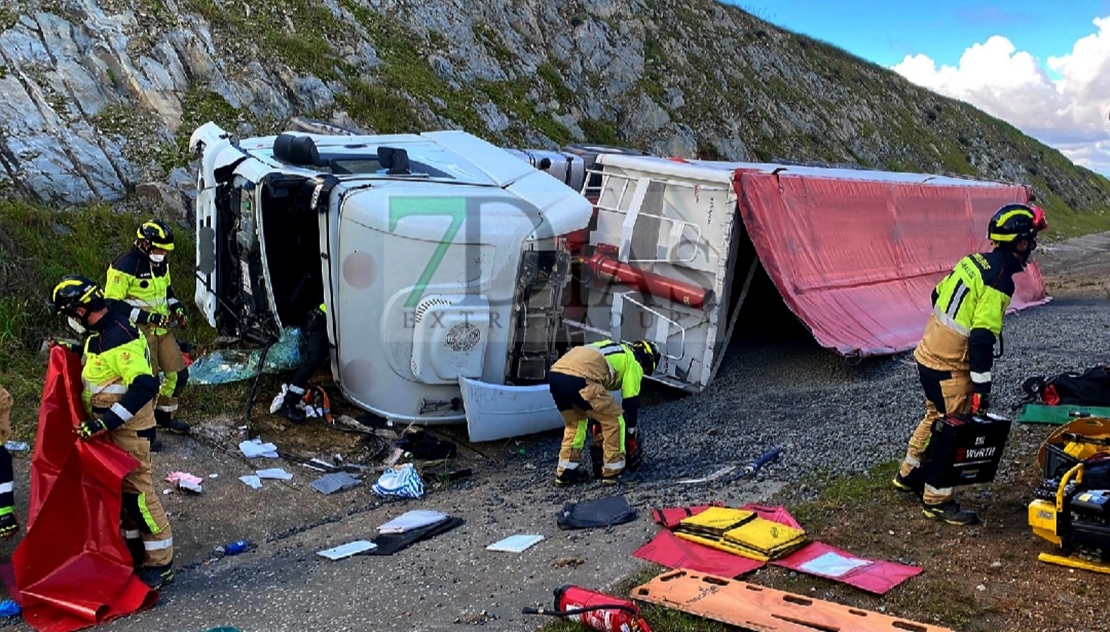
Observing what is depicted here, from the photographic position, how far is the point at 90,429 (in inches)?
170

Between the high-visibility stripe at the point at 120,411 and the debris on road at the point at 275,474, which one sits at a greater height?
the high-visibility stripe at the point at 120,411

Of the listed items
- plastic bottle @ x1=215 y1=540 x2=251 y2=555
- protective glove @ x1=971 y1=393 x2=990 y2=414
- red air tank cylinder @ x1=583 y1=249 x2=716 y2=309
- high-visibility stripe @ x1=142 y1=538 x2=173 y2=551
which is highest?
red air tank cylinder @ x1=583 y1=249 x2=716 y2=309

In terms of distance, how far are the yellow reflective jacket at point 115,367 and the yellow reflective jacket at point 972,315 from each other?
421 cm

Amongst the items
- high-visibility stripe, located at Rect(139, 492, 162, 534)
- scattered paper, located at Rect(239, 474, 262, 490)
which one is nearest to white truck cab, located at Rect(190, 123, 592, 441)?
scattered paper, located at Rect(239, 474, 262, 490)

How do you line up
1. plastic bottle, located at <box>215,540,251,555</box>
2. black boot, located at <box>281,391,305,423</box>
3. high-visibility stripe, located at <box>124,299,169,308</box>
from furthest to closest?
black boot, located at <box>281,391,305,423</box>, high-visibility stripe, located at <box>124,299,169,308</box>, plastic bottle, located at <box>215,540,251,555</box>

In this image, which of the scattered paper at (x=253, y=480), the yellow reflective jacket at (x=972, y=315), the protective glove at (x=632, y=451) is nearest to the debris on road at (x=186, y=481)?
the scattered paper at (x=253, y=480)

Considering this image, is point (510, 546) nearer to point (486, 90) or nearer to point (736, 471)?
point (736, 471)

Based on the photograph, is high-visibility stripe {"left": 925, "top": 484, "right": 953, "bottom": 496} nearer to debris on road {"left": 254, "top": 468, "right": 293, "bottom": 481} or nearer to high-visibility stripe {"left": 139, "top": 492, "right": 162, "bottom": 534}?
high-visibility stripe {"left": 139, "top": 492, "right": 162, "bottom": 534}

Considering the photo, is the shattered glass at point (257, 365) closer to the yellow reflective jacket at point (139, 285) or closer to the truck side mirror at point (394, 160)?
the yellow reflective jacket at point (139, 285)

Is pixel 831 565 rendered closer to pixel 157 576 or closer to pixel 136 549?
pixel 157 576

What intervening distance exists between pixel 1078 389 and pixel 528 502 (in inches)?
150

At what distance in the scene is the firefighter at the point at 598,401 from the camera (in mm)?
5852

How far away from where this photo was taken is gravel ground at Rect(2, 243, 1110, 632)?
4.14m

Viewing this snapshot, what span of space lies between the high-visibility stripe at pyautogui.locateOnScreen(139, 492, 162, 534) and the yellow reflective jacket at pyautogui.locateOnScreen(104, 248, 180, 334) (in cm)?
232
